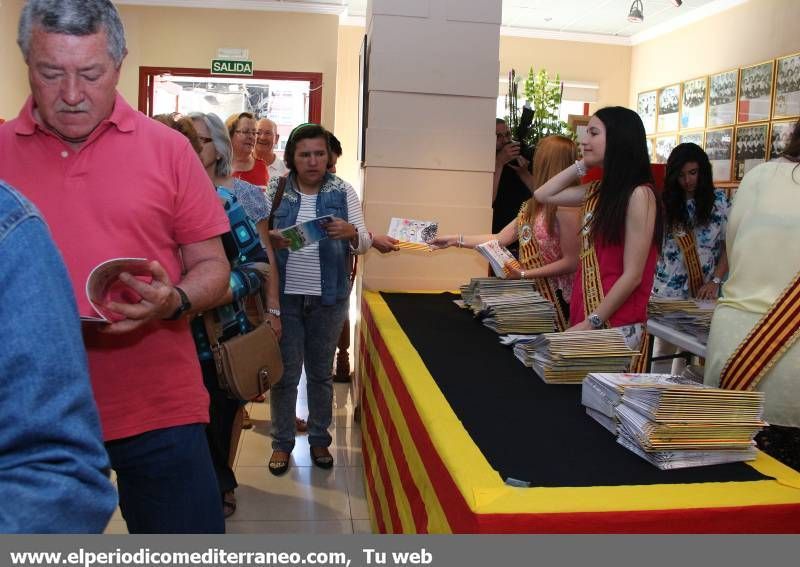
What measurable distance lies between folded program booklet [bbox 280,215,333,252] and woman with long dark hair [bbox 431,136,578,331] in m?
0.85

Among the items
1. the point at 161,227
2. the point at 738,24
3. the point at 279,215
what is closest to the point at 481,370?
the point at 161,227

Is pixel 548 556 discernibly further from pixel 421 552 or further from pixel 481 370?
pixel 481 370

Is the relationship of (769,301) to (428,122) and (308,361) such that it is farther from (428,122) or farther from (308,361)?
(428,122)

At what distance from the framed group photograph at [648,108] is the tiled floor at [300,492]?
635 centimetres

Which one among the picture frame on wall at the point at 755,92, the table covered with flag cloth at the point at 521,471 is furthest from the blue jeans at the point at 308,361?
the picture frame on wall at the point at 755,92

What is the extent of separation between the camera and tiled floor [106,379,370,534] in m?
3.02

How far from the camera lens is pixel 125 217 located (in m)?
1.41

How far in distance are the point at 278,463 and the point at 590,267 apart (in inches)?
71.3

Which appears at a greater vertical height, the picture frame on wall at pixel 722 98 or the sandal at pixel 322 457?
the picture frame on wall at pixel 722 98

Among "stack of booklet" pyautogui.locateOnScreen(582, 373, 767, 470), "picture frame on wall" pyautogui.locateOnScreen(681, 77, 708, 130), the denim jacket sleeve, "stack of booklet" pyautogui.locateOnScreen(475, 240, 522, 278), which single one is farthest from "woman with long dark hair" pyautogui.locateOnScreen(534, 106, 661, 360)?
"picture frame on wall" pyautogui.locateOnScreen(681, 77, 708, 130)

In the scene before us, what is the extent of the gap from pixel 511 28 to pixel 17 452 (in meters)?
9.35

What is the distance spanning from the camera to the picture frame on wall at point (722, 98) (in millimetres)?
7270

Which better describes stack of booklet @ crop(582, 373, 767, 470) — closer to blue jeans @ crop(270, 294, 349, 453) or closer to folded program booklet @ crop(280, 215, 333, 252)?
folded program booklet @ crop(280, 215, 333, 252)

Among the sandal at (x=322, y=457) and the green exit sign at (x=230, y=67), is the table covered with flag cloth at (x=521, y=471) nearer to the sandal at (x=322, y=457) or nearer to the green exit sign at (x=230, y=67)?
the sandal at (x=322, y=457)
